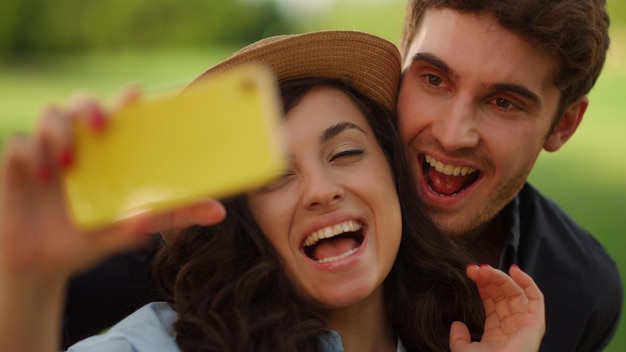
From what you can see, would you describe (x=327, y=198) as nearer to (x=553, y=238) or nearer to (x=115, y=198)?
(x=115, y=198)

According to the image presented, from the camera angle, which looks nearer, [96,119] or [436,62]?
[96,119]

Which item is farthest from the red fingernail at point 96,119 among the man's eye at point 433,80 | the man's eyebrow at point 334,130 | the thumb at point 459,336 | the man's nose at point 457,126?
the man's eye at point 433,80

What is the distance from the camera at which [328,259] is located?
2.69 metres

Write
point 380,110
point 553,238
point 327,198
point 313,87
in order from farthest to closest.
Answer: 1. point 553,238
2. point 380,110
3. point 313,87
4. point 327,198

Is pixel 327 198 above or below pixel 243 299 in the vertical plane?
above

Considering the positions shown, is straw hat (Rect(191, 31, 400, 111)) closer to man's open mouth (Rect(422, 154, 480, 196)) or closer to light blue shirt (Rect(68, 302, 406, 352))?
man's open mouth (Rect(422, 154, 480, 196))

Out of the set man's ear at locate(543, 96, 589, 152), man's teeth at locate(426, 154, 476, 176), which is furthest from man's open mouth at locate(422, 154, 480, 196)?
man's ear at locate(543, 96, 589, 152)

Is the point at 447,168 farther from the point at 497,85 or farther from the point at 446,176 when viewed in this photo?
the point at 497,85

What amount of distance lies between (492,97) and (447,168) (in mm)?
309

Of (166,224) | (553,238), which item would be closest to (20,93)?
(553,238)

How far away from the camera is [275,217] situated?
8.84ft

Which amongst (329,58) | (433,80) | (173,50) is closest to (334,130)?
(329,58)

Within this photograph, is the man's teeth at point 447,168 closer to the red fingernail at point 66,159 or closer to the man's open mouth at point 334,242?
the man's open mouth at point 334,242

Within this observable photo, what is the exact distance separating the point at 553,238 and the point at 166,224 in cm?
241
